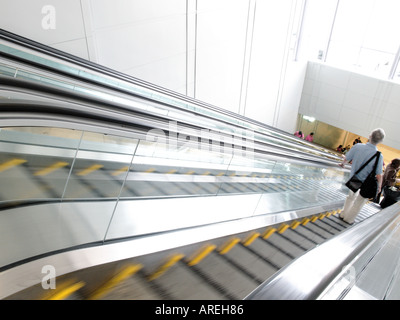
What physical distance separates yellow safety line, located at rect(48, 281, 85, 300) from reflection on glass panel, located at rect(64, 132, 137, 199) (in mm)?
748

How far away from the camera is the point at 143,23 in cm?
630

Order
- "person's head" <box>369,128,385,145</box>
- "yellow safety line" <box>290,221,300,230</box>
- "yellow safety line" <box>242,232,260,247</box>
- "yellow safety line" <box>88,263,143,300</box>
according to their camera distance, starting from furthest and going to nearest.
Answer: "person's head" <box>369,128,385,145</box> → "yellow safety line" <box>290,221,300,230</box> → "yellow safety line" <box>242,232,260,247</box> → "yellow safety line" <box>88,263,143,300</box>

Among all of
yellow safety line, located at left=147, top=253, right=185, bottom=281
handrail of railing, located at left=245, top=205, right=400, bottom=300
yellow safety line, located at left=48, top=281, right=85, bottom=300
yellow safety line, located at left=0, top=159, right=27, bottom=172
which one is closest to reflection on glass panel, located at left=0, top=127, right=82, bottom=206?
yellow safety line, located at left=0, top=159, right=27, bottom=172

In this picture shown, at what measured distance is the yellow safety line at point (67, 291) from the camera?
1689mm

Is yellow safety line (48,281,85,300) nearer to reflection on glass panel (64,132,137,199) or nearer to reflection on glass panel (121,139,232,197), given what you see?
reflection on glass panel (64,132,137,199)

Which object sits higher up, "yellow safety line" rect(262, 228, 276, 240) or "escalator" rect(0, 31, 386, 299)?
"escalator" rect(0, 31, 386, 299)

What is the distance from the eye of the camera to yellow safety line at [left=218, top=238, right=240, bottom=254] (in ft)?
8.79

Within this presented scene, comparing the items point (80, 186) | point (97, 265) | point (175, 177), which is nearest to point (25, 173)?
point (80, 186)

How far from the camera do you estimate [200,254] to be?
→ 8.16 feet

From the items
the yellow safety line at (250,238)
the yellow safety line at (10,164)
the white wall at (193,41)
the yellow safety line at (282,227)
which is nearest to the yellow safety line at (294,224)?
the yellow safety line at (282,227)

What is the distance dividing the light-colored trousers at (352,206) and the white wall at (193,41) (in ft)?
16.0

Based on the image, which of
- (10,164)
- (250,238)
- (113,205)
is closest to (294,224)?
(250,238)

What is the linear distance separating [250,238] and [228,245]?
0.40m

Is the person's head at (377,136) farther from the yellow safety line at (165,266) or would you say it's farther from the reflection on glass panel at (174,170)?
the yellow safety line at (165,266)
